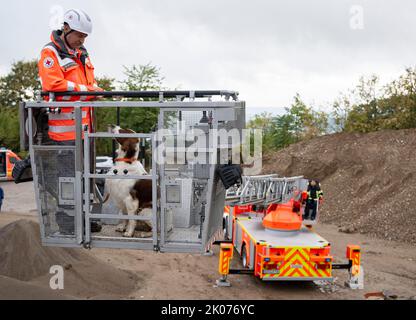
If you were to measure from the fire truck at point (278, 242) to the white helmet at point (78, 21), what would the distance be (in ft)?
15.8

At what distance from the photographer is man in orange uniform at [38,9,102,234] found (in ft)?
16.7

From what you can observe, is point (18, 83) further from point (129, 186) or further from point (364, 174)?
point (129, 186)

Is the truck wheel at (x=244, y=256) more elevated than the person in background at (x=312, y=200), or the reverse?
the person in background at (x=312, y=200)

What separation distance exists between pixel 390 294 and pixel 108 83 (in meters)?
22.8

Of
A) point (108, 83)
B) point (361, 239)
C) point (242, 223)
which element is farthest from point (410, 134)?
point (108, 83)

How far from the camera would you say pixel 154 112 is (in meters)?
5.30

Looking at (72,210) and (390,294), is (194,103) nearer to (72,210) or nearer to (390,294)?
(72,210)

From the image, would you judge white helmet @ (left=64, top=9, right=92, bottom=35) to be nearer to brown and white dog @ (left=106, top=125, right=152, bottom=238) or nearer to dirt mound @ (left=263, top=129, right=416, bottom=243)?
brown and white dog @ (left=106, top=125, right=152, bottom=238)

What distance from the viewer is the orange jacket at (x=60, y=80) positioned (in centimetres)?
512

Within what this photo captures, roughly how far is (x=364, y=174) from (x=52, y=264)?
1499 centimetres

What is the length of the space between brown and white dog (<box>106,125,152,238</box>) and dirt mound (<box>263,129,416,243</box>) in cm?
1264

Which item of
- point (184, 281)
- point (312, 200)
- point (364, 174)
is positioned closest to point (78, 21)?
point (184, 281)
